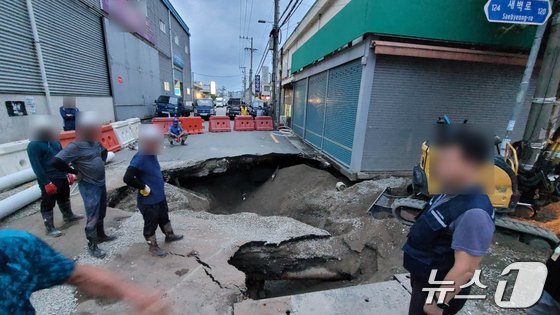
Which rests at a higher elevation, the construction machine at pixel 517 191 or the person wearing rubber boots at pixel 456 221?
the person wearing rubber boots at pixel 456 221

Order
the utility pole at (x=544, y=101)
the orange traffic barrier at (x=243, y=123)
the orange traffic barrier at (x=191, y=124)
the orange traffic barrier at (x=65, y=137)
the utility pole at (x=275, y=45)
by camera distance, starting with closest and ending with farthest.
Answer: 1. the utility pole at (x=544, y=101)
2. the orange traffic barrier at (x=65, y=137)
3. the orange traffic barrier at (x=191, y=124)
4. the utility pole at (x=275, y=45)
5. the orange traffic barrier at (x=243, y=123)

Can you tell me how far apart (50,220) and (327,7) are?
11.6 meters

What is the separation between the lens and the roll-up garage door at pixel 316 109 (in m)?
9.08

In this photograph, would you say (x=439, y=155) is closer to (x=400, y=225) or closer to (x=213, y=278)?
(x=213, y=278)

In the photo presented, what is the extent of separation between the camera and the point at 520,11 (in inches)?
161

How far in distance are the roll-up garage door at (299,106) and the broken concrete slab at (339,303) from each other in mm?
9410

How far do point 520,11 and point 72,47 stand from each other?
1533cm

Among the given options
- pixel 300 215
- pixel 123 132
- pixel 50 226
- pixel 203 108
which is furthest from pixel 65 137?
pixel 203 108

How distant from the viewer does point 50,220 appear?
3814mm

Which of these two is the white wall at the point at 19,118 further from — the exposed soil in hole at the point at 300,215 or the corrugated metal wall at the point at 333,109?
the corrugated metal wall at the point at 333,109

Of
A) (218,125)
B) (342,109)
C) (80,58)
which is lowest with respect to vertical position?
(218,125)

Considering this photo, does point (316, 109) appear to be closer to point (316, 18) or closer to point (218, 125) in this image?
point (316, 18)

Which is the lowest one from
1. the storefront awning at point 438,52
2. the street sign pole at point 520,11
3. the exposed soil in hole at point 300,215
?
the exposed soil in hole at point 300,215

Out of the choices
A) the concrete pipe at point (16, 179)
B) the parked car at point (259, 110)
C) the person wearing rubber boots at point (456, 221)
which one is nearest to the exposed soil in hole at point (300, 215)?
the person wearing rubber boots at point (456, 221)
